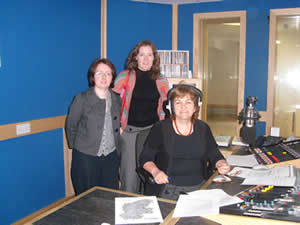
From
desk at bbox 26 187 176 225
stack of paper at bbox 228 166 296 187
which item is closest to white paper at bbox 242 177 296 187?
stack of paper at bbox 228 166 296 187

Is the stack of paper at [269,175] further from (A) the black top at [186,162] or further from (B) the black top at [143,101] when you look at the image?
(B) the black top at [143,101]

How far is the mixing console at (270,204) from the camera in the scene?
1308 millimetres

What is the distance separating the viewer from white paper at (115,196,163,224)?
142cm

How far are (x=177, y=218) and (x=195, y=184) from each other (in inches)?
28.7

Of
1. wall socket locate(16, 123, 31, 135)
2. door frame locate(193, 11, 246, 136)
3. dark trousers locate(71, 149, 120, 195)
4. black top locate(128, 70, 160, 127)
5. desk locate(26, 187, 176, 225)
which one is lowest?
dark trousers locate(71, 149, 120, 195)

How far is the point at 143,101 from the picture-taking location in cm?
296

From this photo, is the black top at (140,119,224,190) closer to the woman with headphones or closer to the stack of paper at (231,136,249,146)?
the woman with headphones

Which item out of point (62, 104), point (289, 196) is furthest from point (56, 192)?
point (289, 196)

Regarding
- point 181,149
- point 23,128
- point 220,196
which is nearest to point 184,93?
point 181,149

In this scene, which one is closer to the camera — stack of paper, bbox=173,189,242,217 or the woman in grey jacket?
stack of paper, bbox=173,189,242,217

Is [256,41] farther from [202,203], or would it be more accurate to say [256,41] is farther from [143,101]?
[202,203]

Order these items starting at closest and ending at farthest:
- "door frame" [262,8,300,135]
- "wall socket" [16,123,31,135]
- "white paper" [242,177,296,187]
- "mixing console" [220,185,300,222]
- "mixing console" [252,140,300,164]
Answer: "mixing console" [220,185,300,222] < "white paper" [242,177,296,187] < "mixing console" [252,140,300,164] < "wall socket" [16,123,31,135] < "door frame" [262,8,300,135]

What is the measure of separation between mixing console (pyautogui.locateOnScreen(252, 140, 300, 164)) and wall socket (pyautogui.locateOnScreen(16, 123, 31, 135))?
7.54 ft

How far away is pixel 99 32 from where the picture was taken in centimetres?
413
